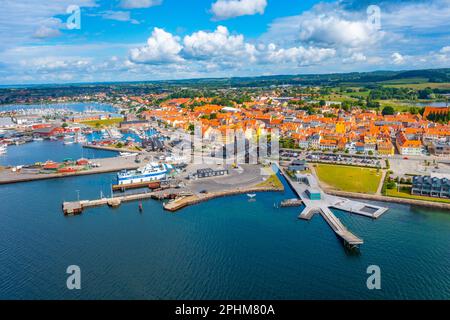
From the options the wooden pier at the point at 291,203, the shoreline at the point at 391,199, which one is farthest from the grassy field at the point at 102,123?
the shoreline at the point at 391,199

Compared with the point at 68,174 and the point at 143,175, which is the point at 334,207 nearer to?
the point at 143,175

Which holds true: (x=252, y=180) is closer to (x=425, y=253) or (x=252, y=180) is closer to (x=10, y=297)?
(x=425, y=253)

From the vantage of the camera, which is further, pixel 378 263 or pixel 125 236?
pixel 125 236

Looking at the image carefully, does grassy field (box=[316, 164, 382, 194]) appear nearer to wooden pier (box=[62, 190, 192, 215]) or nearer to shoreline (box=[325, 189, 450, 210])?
shoreline (box=[325, 189, 450, 210])

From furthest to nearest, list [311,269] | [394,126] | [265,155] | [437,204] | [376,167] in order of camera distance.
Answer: [394,126]
[265,155]
[376,167]
[437,204]
[311,269]

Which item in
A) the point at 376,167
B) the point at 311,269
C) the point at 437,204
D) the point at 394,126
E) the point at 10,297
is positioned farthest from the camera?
the point at 394,126

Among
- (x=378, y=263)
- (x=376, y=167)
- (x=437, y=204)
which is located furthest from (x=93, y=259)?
(x=376, y=167)
